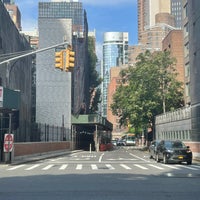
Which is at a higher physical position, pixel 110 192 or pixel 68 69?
pixel 68 69

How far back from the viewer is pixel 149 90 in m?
63.2

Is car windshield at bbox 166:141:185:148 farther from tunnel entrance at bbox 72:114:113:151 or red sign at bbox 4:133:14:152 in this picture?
tunnel entrance at bbox 72:114:113:151

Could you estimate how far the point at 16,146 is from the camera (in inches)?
1256

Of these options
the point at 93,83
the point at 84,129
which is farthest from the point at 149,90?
the point at 93,83

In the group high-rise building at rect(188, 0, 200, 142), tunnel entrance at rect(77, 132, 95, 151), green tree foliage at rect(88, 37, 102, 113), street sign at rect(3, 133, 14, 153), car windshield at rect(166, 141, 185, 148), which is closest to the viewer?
street sign at rect(3, 133, 14, 153)


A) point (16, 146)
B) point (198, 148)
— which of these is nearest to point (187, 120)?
point (198, 148)

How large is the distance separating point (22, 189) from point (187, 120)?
3603 centimetres

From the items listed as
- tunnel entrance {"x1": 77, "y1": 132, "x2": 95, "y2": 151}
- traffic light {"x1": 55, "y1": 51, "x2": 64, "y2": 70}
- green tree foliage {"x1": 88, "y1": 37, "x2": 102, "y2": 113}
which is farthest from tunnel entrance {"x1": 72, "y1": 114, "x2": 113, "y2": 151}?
traffic light {"x1": 55, "y1": 51, "x2": 64, "y2": 70}

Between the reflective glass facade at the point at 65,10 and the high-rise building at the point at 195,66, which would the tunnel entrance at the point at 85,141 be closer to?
the reflective glass facade at the point at 65,10

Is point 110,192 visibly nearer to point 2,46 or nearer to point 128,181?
point 128,181

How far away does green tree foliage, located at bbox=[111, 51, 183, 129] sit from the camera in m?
62.8

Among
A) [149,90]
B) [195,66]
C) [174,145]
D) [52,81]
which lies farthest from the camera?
[52,81]

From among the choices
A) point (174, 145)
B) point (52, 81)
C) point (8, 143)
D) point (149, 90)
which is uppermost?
point (52, 81)

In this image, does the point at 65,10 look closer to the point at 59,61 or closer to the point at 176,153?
the point at 176,153
